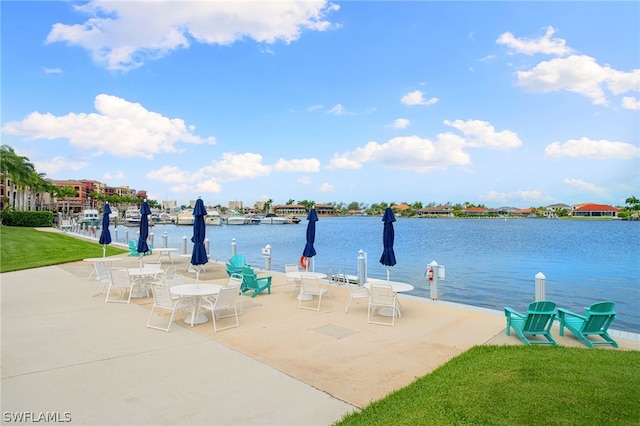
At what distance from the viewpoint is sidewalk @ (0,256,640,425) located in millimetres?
4062

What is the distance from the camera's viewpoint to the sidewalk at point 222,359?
13.3ft

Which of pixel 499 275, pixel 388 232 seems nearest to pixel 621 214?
pixel 499 275

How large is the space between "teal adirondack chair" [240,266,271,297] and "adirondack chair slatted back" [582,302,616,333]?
24.3 feet

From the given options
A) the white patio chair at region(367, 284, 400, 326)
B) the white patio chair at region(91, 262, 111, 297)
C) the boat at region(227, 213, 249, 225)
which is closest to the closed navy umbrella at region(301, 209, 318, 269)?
the white patio chair at region(367, 284, 400, 326)

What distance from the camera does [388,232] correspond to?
9.20 meters

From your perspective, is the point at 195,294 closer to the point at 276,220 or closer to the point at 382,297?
the point at 382,297

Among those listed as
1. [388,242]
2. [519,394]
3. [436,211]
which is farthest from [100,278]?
[436,211]

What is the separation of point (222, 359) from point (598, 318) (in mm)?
6406

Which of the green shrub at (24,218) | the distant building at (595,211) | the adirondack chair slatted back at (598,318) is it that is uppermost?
the distant building at (595,211)

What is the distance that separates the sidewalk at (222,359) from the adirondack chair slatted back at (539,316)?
450 mm

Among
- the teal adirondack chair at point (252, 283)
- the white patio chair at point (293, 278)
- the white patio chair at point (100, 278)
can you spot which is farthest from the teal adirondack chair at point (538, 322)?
the white patio chair at point (100, 278)

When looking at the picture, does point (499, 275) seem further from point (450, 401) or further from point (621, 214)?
point (621, 214)

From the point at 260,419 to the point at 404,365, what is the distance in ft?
7.94

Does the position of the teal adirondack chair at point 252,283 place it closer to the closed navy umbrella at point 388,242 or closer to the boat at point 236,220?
the closed navy umbrella at point 388,242
